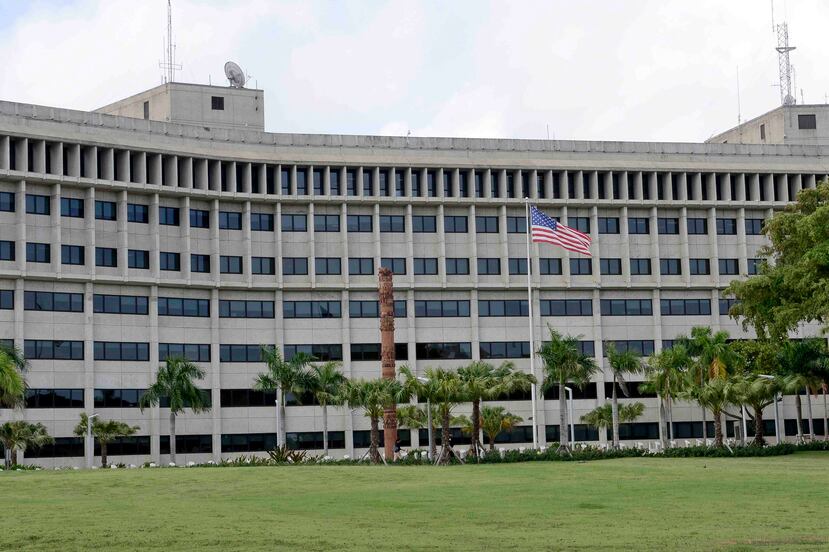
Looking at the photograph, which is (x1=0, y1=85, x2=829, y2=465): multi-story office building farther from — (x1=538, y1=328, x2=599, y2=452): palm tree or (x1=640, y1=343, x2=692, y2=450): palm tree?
(x1=538, y1=328, x2=599, y2=452): palm tree

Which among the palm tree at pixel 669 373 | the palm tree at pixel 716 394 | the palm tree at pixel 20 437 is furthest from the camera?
the palm tree at pixel 20 437

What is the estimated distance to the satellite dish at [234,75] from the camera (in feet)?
365

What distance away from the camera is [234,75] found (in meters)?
111

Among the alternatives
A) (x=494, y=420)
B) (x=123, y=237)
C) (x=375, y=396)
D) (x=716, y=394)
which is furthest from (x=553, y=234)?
(x=123, y=237)

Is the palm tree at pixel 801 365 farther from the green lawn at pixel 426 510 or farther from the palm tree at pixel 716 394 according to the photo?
the green lawn at pixel 426 510

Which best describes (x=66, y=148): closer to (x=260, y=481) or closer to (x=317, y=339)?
(x=317, y=339)

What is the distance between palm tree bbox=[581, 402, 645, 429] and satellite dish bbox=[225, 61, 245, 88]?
1592 inches

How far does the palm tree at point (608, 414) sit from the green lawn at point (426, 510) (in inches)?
1740

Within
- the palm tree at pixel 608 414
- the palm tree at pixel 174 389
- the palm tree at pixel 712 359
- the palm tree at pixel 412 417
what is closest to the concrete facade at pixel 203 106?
the palm tree at pixel 174 389

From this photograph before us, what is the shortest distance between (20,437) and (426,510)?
58082 millimetres

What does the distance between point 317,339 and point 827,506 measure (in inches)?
2768

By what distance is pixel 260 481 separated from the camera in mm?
54844

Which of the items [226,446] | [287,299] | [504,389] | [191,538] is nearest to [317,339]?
[287,299]

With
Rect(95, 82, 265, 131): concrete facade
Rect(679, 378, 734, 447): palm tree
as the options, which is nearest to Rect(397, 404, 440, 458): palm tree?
Rect(679, 378, 734, 447): palm tree
